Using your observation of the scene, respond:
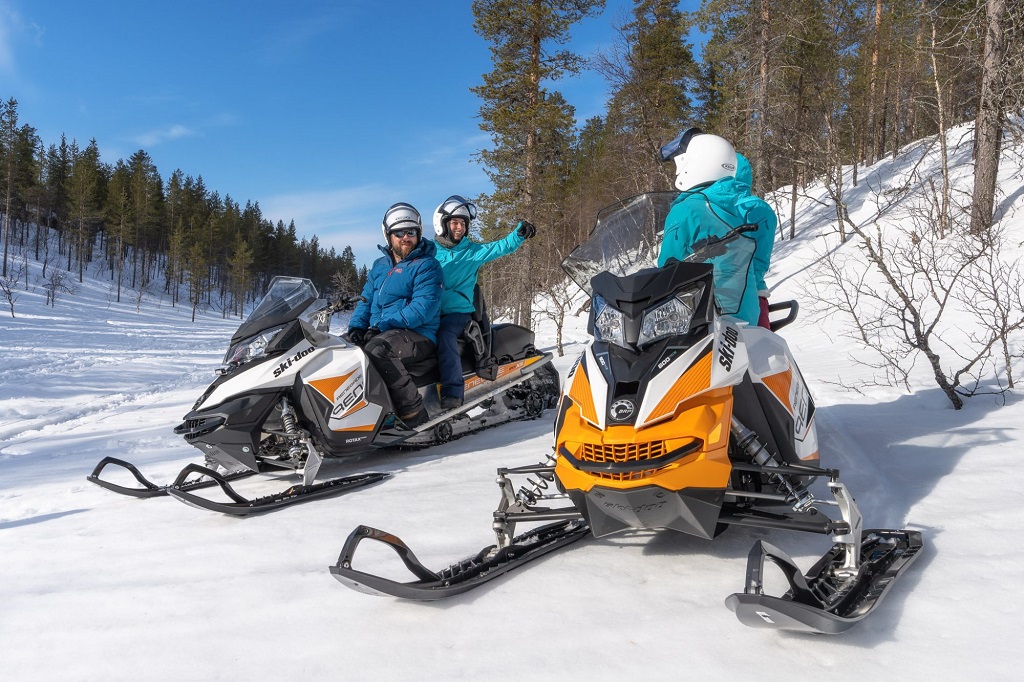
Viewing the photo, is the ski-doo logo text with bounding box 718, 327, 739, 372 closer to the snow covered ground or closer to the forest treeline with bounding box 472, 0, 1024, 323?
the snow covered ground

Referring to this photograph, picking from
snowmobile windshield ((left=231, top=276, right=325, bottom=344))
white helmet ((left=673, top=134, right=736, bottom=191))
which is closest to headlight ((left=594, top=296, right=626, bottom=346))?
white helmet ((left=673, top=134, right=736, bottom=191))

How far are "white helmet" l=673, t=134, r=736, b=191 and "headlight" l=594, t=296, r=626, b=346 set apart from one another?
3.65 ft

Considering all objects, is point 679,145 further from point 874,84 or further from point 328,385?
point 874,84

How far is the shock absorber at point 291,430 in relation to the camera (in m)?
4.10

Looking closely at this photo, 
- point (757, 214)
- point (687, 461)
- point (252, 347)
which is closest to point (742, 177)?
point (757, 214)

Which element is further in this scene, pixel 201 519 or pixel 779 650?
pixel 201 519

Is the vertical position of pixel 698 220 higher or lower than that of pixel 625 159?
lower

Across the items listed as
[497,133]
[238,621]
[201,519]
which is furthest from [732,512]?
[497,133]

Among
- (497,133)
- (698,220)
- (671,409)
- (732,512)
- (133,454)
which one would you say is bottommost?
(133,454)

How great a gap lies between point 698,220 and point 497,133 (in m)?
14.3

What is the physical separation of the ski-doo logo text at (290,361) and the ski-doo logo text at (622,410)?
2519mm

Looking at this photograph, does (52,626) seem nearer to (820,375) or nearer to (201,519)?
(201,519)

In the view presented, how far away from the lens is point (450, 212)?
5.98 meters

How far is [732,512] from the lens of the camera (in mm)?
2648
